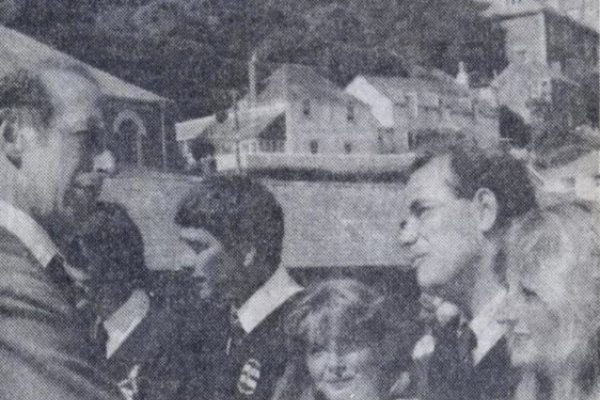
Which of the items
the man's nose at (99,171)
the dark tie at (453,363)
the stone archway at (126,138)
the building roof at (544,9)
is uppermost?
the building roof at (544,9)

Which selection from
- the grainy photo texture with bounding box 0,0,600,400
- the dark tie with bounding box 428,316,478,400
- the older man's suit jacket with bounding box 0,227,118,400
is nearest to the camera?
the older man's suit jacket with bounding box 0,227,118,400

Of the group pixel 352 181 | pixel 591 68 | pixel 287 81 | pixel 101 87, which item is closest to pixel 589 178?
pixel 591 68

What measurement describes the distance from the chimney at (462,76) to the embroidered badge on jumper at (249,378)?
817 mm

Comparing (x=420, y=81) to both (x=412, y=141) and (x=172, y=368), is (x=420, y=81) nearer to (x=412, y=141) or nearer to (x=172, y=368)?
(x=412, y=141)

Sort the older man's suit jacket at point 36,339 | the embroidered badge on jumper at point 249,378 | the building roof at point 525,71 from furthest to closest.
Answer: the building roof at point 525,71, the embroidered badge on jumper at point 249,378, the older man's suit jacket at point 36,339

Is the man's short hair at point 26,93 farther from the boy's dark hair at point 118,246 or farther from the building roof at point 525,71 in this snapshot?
the building roof at point 525,71

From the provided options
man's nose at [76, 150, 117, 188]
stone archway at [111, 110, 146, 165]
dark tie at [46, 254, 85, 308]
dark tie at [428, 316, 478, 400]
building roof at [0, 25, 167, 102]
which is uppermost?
building roof at [0, 25, 167, 102]

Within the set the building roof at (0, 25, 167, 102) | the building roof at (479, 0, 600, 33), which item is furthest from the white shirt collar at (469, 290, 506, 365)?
the building roof at (0, 25, 167, 102)

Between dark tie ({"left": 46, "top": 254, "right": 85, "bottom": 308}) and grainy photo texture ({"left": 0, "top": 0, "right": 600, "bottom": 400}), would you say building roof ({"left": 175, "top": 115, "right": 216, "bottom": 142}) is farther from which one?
dark tie ({"left": 46, "top": 254, "right": 85, "bottom": 308})

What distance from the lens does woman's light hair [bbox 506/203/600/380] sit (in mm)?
2346

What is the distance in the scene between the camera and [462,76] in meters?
2.34

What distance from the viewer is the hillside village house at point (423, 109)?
2.27 metres

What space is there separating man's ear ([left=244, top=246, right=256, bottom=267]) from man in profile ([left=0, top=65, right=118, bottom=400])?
36 cm

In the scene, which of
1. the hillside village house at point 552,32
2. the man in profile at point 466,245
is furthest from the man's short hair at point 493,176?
the hillside village house at point 552,32
